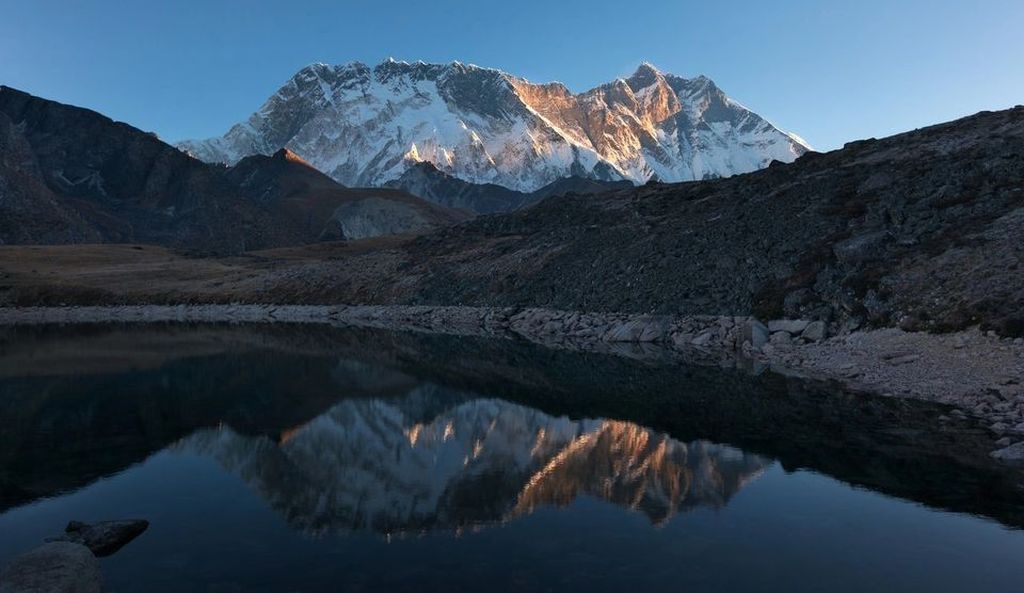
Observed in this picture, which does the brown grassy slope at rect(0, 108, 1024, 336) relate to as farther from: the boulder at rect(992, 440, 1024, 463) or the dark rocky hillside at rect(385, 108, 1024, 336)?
the boulder at rect(992, 440, 1024, 463)

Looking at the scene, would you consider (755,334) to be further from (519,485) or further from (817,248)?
(519,485)

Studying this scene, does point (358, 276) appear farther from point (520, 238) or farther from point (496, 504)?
point (496, 504)

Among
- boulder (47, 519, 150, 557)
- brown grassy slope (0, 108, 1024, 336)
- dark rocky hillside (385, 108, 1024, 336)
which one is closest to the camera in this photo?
boulder (47, 519, 150, 557)

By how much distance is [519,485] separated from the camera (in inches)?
909

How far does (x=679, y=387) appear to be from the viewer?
39781 mm

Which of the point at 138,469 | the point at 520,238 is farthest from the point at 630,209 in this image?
the point at 138,469

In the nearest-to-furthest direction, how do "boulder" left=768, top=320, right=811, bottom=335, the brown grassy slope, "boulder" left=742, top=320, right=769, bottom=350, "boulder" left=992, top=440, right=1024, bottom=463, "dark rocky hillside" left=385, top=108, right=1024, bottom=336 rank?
1. "boulder" left=992, top=440, right=1024, bottom=463
2. "dark rocky hillside" left=385, top=108, right=1024, bottom=336
3. the brown grassy slope
4. "boulder" left=768, top=320, right=811, bottom=335
5. "boulder" left=742, top=320, right=769, bottom=350

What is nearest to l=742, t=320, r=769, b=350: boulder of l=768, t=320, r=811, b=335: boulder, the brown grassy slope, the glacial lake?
l=768, t=320, r=811, b=335: boulder

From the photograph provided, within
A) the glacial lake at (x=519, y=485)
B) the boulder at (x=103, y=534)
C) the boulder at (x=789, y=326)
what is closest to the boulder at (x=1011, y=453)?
the glacial lake at (x=519, y=485)

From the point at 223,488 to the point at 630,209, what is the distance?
84973 mm

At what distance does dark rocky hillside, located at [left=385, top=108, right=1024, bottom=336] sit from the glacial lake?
10.5 meters

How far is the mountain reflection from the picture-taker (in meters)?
20.7

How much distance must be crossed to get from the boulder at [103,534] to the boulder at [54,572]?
2029 mm

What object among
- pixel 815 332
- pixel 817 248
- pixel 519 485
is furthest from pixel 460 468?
pixel 817 248
